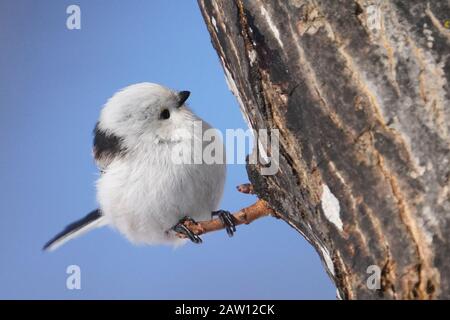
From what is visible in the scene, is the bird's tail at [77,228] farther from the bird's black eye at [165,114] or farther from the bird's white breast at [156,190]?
the bird's black eye at [165,114]

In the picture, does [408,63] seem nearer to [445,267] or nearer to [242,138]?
[445,267]

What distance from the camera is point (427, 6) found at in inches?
28.0

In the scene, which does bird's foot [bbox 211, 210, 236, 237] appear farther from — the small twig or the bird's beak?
the bird's beak

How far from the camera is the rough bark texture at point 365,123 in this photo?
Answer: 66cm

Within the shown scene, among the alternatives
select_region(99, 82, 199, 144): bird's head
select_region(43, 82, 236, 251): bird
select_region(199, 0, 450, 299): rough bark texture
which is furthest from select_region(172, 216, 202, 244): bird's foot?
select_region(199, 0, 450, 299): rough bark texture

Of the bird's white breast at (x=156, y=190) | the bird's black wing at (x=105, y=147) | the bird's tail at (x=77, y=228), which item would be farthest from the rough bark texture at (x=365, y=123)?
A: the bird's tail at (x=77, y=228)

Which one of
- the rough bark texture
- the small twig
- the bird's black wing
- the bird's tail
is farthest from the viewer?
the bird's tail

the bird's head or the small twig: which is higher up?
the bird's head

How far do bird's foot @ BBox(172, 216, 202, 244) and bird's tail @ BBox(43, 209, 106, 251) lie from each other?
0.24 m

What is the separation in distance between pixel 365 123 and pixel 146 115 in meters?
0.53

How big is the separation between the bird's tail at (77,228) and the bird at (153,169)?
0.14 meters

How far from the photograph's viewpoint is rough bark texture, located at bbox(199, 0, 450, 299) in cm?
66

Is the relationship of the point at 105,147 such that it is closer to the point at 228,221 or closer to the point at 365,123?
the point at 228,221

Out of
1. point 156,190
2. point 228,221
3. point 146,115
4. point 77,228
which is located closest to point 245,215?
point 228,221
